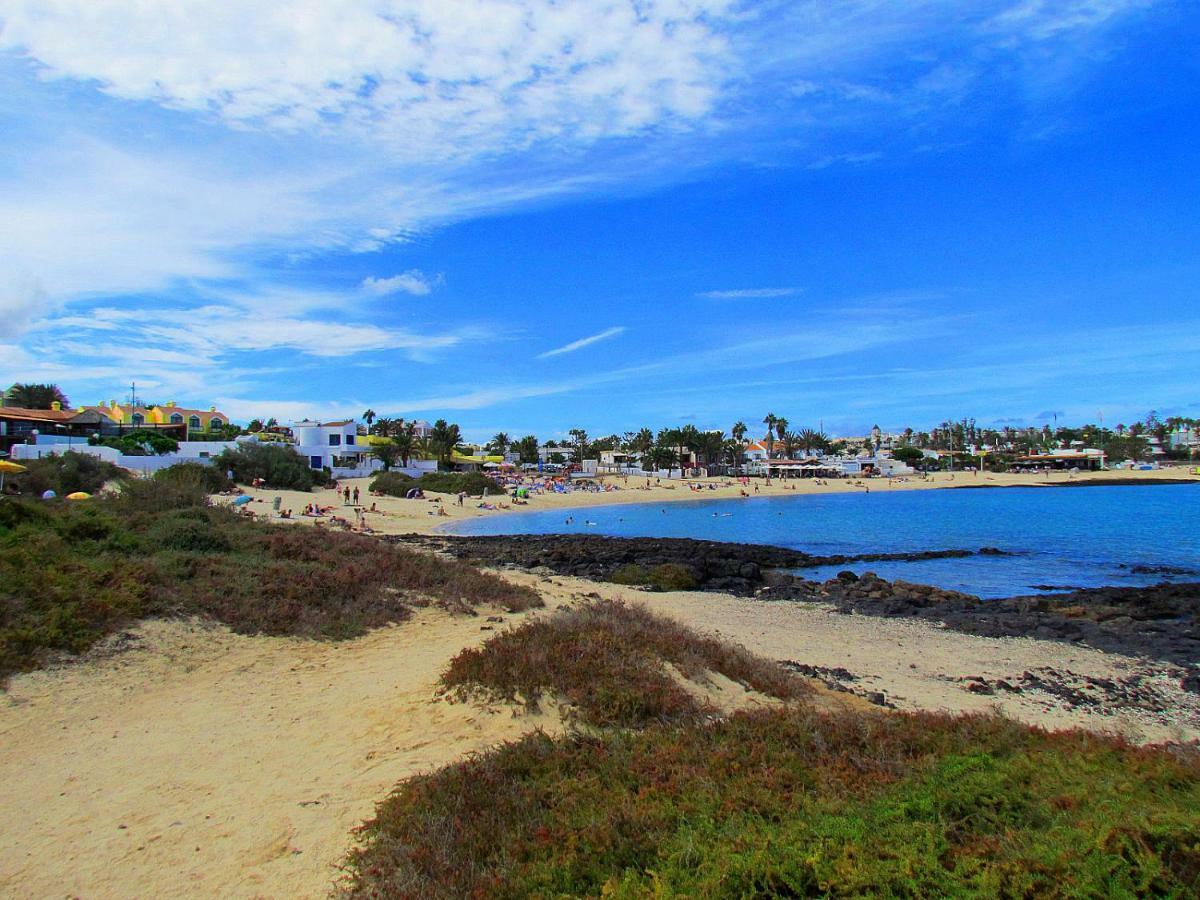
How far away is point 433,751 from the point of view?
277 inches

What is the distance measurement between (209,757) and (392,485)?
58.5 meters

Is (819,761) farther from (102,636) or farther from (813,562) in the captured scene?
(813,562)

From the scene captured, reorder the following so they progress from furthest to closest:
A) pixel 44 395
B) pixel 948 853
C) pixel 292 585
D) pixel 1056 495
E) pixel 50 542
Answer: pixel 1056 495
pixel 44 395
pixel 292 585
pixel 50 542
pixel 948 853

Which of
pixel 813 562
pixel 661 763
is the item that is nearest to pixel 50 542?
pixel 661 763

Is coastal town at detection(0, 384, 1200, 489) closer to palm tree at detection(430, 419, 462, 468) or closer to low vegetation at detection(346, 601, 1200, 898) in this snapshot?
palm tree at detection(430, 419, 462, 468)

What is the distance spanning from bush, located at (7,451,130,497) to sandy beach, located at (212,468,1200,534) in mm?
5808

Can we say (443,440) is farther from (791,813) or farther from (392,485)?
(791,813)

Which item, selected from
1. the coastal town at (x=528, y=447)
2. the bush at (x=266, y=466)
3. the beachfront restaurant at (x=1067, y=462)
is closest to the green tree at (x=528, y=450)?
the coastal town at (x=528, y=447)

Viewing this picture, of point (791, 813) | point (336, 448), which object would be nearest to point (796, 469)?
point (336, 448)

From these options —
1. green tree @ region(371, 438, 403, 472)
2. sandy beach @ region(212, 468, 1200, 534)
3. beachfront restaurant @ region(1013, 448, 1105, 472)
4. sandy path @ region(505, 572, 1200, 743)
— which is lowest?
sandy path @ region(505, 572, 1200, 743)

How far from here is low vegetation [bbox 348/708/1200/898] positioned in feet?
12.1

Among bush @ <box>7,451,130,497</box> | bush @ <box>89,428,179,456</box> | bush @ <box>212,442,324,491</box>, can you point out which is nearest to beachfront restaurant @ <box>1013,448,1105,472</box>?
bush @ <box>212,442,324,491</box>

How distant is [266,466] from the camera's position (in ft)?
182

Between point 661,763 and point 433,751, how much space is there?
2457 mm
